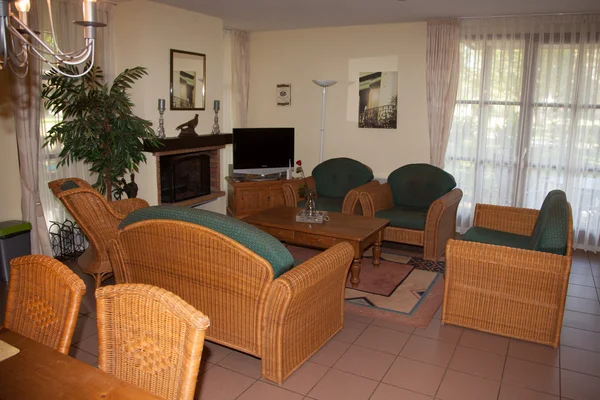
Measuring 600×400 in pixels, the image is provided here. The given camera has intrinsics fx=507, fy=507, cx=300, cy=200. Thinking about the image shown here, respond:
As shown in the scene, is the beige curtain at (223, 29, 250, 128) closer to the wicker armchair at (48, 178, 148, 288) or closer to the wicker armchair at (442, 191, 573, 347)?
the wicker armchair at (48, 178, 148, 288)

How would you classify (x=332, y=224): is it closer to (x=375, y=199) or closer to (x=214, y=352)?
(x=375, y=199)

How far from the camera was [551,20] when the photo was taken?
5730 millimetres

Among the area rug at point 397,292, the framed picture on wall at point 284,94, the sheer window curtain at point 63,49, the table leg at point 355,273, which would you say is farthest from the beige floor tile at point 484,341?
the framed picture on wall at point 284,94

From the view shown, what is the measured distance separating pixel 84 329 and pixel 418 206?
12.7 ft

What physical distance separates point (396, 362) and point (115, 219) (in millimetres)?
2501

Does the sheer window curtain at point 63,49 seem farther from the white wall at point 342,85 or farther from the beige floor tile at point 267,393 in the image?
the beige floor tile at point 267,393

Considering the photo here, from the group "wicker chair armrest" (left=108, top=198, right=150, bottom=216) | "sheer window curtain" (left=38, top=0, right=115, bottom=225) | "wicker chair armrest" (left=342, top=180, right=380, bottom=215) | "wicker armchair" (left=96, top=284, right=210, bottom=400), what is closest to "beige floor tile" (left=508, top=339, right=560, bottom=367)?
"wicker chair armrest" (left=342, top=180, right=380, bottom=215)

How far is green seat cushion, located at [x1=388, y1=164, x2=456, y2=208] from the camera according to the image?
5.88 m

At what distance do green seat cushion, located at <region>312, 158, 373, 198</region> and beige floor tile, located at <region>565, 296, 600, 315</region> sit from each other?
2.70m

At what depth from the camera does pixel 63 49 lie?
5195 mm

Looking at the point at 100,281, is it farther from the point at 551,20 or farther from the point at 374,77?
the point at 551,20

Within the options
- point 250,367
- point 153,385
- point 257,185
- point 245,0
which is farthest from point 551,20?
point 153,385

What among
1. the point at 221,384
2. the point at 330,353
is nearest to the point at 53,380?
the point at 221,384

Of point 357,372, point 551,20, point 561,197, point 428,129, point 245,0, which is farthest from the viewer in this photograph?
point 428,129
